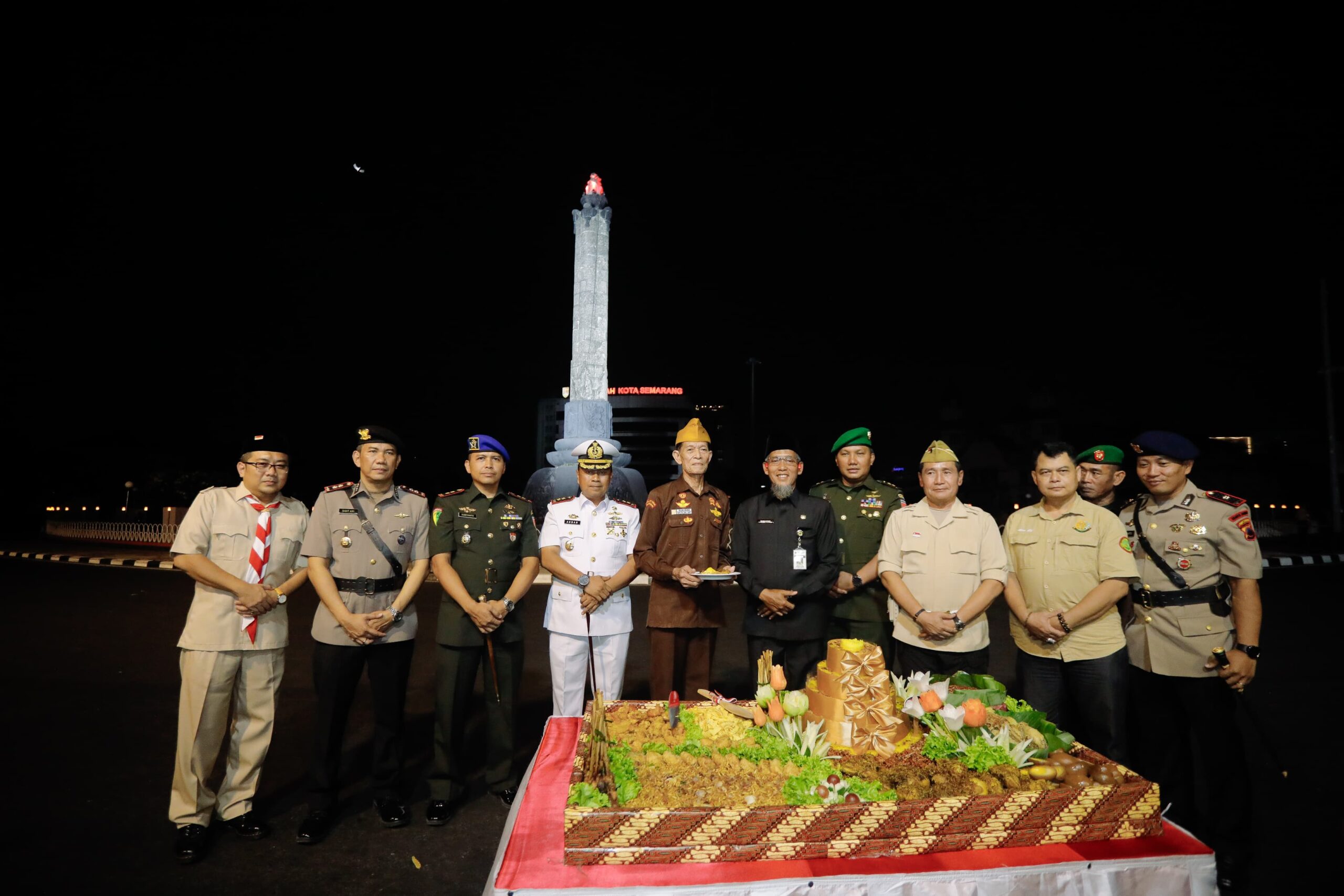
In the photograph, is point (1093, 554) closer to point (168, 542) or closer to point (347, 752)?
point (347, 752)

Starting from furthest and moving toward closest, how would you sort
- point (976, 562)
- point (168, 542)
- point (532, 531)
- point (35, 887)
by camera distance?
point (168, 542), point (532, 531), point (976, 562), point (35, 887)

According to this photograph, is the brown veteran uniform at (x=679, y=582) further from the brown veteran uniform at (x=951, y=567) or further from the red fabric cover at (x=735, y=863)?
the red fabric cover at (x=735, y=863)

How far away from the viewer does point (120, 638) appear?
8281 mm

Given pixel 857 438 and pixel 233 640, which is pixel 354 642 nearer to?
pixel 233 640

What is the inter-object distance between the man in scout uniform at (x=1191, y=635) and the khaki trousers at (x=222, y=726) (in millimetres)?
4408

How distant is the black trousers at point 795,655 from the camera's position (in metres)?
4.50

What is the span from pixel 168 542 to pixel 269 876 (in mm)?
19609

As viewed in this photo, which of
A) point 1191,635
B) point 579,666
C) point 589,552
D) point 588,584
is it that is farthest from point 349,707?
point 1191,635

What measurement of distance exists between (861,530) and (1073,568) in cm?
154

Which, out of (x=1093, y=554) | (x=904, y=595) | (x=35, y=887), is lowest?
(x=35, y=887)

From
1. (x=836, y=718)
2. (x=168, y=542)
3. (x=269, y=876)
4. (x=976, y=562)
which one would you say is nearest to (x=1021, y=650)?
(x=976, y=562)

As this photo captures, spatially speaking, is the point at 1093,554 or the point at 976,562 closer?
the point at 1093,554

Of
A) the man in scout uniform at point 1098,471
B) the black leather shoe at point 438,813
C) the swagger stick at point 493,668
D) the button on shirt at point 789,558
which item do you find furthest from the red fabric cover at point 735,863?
the man in scout uniform at point 1098,471

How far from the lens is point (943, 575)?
4.02m
